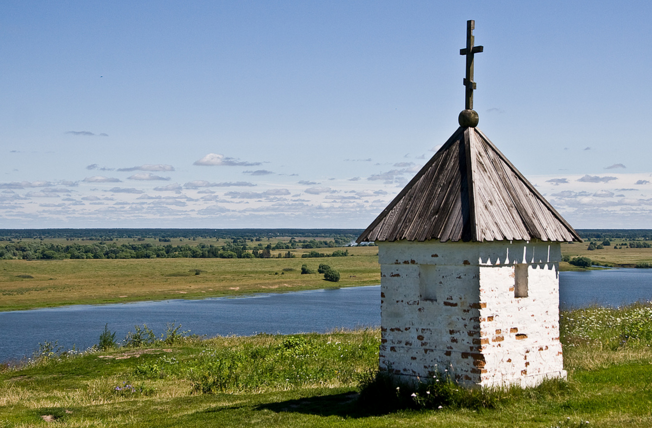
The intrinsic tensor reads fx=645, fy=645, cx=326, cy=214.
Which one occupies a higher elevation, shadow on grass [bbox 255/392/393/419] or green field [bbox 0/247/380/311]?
shadow on grass [bbox 255/392/393/419]

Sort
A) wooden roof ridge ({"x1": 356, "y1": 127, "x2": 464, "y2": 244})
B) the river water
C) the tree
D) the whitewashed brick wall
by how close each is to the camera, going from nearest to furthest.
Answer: the whitewashed brick wall < wooden roof ridge ({"x1": 356, "y1": 127, "x2": 464, "y2": 244}) < the river water < the tree

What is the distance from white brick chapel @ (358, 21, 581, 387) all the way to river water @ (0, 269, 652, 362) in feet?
79.9

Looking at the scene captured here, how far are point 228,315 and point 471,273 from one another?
3656cm

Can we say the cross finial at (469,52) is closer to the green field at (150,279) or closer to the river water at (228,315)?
the river water at (228,315)

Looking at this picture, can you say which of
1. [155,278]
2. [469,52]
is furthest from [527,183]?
[155,278]

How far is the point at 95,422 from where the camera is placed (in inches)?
476

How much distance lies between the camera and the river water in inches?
1444

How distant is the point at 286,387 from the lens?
1523 centimetres

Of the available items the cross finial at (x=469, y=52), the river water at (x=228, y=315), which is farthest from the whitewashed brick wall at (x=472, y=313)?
the river water at (x=228, y=315)

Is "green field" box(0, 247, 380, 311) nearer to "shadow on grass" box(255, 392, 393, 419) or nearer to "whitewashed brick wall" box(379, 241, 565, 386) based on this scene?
"shadow on grass" box(255, 392, 393, 419)

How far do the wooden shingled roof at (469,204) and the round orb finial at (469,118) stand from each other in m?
0.12

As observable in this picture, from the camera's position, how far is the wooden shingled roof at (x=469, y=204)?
33.7ft

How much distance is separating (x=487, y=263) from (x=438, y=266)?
0.80 metres

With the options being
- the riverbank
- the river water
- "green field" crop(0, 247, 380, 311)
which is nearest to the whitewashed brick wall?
the riverbank
